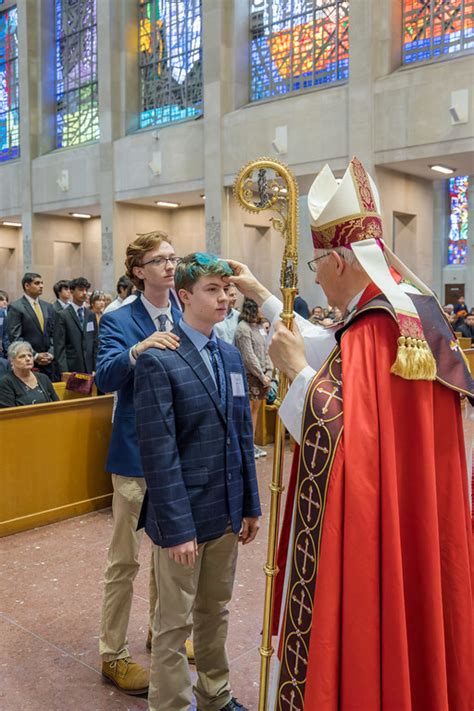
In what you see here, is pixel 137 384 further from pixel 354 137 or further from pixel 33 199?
pixel 33 199

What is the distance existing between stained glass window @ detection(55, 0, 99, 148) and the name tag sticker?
1721 centimetres

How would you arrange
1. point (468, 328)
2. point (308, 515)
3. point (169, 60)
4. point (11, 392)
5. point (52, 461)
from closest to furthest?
point (308, 515) < point (52, 461) < point (11, 392) < point (468, 328) < point (169, 60)

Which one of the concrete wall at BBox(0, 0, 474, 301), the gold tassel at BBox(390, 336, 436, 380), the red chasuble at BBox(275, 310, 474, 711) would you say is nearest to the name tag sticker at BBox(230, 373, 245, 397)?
the red chasuble at BBox(275, 310, 474, 711)

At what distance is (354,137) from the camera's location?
40.7ft

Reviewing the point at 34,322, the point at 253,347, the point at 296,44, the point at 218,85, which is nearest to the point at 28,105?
the point at 218,85

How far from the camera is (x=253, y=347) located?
22.5ft

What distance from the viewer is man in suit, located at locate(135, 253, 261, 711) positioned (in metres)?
2.28

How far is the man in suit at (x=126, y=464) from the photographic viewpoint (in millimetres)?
2934

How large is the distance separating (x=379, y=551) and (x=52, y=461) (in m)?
3.76

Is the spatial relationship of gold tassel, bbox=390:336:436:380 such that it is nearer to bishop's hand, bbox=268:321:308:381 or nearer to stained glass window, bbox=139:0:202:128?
bishop's hand, bbox=268:321:308:381

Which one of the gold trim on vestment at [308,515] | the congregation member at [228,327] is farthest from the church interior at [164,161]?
the congregation member at [228,327]

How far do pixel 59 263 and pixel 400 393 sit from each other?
2099 centimetres

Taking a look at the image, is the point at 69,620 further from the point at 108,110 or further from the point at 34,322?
the point at 108,110

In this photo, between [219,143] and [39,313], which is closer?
[39,313]
